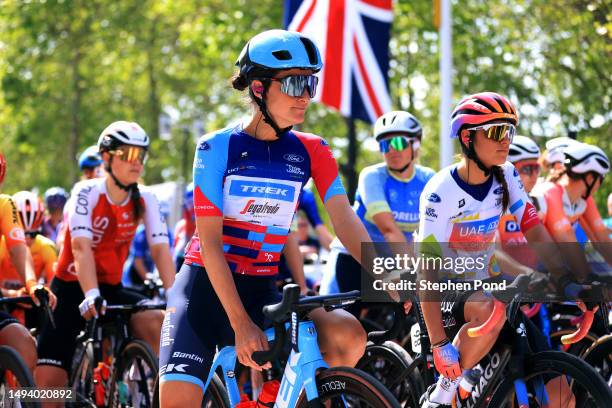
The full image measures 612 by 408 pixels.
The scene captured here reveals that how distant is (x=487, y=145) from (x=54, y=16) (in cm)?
2889

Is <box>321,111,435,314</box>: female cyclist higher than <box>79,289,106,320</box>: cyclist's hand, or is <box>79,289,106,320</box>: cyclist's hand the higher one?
<box>321,111,435,314</box>: female cyclist

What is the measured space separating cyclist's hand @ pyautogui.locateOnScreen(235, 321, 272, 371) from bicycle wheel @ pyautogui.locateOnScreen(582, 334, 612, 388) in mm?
2522

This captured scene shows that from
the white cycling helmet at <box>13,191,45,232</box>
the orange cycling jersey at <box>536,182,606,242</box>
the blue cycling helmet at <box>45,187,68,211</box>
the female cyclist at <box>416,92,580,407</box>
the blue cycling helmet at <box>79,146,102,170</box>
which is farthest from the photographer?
the blue cycling helmet at <box>45,187,68,211</box>

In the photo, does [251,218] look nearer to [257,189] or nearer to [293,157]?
[257,189]

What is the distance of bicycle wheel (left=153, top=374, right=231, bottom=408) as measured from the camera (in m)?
5.49

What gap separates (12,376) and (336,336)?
2776 millimetres

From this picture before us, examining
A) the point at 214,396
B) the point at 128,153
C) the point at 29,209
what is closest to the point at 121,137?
the point at 128,153

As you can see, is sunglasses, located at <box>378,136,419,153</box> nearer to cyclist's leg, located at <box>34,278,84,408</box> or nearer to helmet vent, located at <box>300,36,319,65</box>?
cyclist's leg, located at <box>34,278,84,408</box>

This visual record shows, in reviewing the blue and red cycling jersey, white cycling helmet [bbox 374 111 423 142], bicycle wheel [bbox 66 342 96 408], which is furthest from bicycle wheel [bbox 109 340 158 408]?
white cycling helmet [bbox 374 111 423 142]

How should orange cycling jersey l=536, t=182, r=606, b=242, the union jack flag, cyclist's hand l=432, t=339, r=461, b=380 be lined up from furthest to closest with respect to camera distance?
1. the union jack flag
2. orange cycling jersey l=536, t=182, r=606, b=242
3. cyclist's hand l=432, t=339, r=461, b=380

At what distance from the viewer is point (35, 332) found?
8109 mm

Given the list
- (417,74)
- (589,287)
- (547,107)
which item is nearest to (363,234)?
(589,287)

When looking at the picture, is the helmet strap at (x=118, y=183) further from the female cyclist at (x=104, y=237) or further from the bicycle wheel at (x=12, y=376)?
the bicycle wheel at (x=12, y=376)

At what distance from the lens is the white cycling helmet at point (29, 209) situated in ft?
31.8
